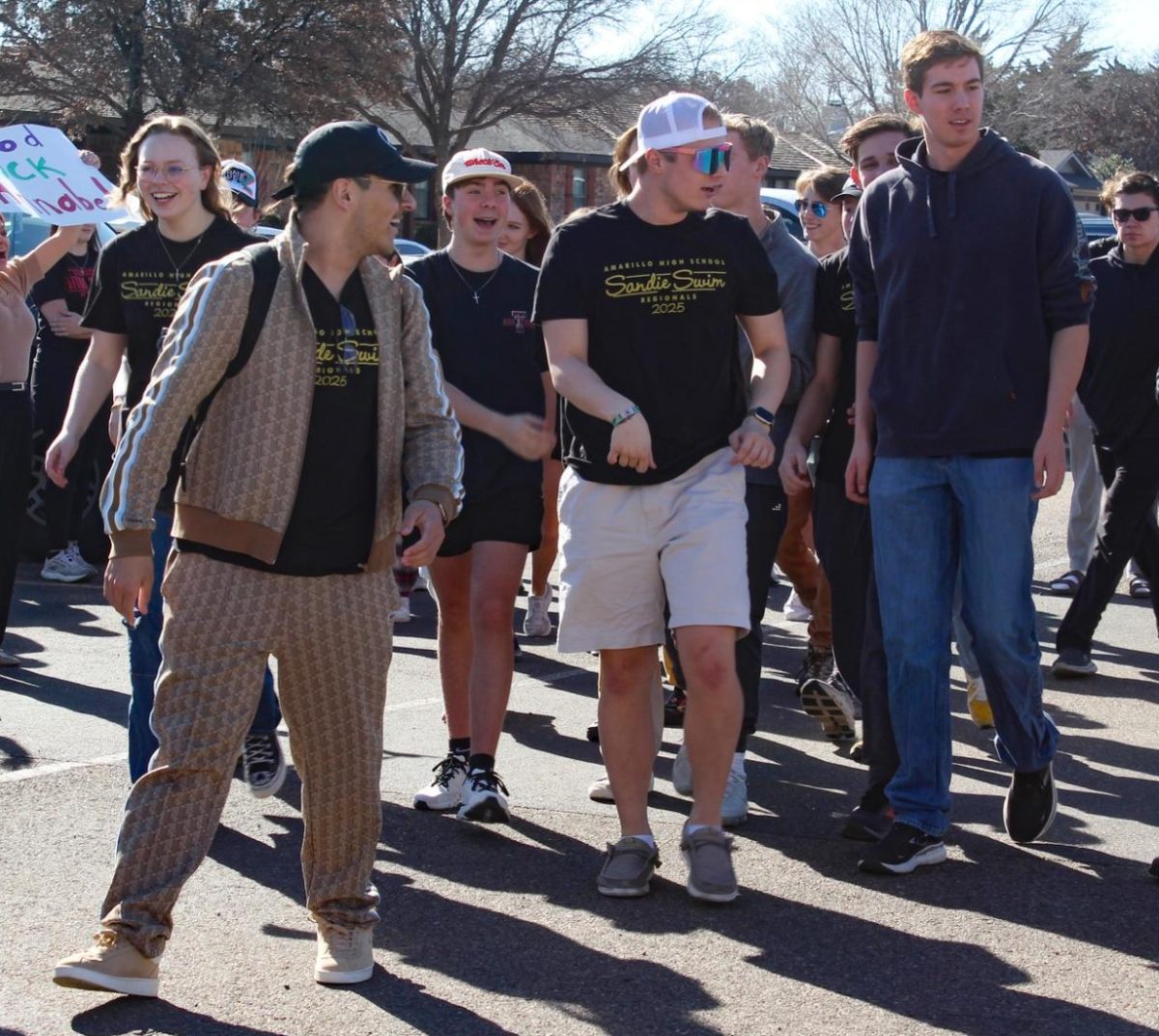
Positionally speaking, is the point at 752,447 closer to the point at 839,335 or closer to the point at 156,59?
the point at 839,335

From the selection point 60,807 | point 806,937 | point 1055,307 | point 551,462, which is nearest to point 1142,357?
point 551,462

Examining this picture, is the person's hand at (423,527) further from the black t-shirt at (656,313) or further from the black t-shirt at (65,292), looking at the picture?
the black t-shirt at (65,292)

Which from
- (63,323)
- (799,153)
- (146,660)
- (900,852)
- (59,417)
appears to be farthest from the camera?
(799,153)

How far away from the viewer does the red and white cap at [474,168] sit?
6.14m

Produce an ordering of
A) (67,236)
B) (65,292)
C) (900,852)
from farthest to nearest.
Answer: (65,292)
(67,236)
(900,852)

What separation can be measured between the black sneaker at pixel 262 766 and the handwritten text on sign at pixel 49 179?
339 centimetres

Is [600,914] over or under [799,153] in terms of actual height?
under

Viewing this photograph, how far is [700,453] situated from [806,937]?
132 centimetres

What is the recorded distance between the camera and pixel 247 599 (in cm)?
416

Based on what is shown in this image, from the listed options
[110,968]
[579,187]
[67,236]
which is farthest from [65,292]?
[579,187]

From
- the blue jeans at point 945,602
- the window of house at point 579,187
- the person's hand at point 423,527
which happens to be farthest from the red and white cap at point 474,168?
the window of house at point 579,187

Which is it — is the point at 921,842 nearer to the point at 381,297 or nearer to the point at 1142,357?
the point at 381,297

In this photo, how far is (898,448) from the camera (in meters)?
5.21

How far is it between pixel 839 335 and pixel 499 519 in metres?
1.26
